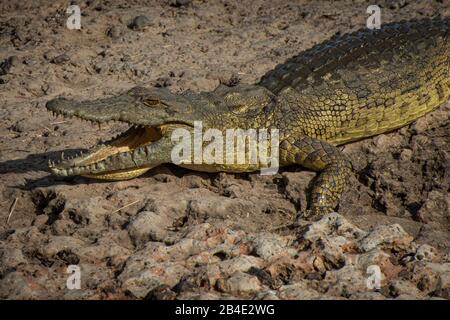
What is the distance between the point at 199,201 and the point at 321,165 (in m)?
1.23

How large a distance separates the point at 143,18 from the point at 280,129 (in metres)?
3.71

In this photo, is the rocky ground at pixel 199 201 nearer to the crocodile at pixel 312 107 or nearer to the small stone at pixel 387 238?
the small stone at pixel 387 238

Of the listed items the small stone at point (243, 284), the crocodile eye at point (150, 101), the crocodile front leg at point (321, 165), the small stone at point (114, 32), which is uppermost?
the small stone at point (114, 32)

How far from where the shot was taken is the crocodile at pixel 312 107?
18.5ft

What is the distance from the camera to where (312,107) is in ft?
20.5

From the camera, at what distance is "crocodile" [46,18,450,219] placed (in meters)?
5.64

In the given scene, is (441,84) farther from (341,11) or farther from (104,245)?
(104,245)

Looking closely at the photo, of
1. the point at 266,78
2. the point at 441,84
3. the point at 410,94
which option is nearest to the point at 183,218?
the point at 266,78

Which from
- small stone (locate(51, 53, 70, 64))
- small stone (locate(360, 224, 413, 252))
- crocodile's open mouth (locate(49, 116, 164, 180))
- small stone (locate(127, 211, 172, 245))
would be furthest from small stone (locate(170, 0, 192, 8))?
small stone (locate(360, 224, 413, 252))

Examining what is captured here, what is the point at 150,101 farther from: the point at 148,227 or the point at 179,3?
the point at 179,3

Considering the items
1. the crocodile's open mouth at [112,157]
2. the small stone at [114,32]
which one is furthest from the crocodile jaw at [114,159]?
the small stone at [114,32]

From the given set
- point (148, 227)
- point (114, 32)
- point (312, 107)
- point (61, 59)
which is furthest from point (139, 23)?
point (148, 227)

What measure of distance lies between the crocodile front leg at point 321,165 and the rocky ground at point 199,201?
0.35 ft

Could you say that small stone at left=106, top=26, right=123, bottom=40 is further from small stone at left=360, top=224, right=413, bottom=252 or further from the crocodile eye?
small stone at left=360, top=224, right=413, bottom=252
